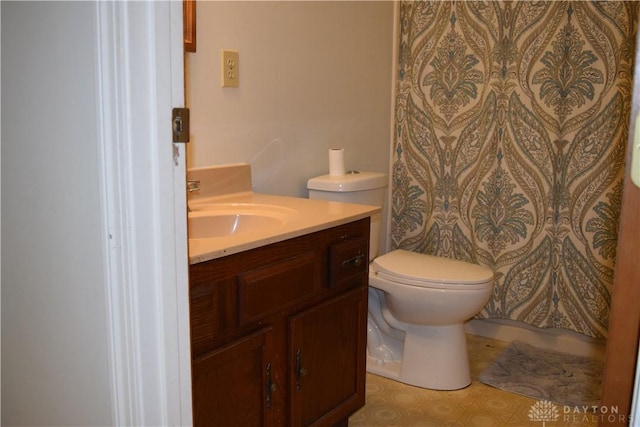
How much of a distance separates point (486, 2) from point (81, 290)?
214 cm

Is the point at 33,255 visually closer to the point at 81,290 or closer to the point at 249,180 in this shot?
the point at 81,290

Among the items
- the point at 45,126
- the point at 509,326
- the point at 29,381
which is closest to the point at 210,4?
the point at 45,126

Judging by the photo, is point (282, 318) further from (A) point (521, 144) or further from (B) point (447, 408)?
(A) point (521, 144)

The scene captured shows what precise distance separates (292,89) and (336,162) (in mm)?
315

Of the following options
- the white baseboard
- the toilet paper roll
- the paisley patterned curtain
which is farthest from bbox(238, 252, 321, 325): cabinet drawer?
the white baseboard

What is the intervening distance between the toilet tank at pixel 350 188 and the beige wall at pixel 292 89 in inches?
4.3

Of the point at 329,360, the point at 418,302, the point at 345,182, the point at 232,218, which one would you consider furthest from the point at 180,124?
the point at 418,302

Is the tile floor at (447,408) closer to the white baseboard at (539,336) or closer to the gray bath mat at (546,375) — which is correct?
the gray bath mat at (546,375)

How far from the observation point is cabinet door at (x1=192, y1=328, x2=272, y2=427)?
1.28 m

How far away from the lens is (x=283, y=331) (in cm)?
150

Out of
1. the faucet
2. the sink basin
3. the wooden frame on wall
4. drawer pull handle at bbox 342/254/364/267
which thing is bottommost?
drawer pull handle at bbox 342/254/364/267

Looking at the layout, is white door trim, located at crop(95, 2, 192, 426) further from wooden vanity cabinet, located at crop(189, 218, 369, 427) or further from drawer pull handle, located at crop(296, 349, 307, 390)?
drawer pull handle, located at crop(296, 349, 307, 390)

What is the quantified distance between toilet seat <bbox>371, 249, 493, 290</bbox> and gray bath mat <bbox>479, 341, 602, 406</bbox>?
44cm

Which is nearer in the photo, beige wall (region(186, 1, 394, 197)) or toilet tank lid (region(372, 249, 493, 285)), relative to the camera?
beige wall (region(186, 1, 394, 197))
